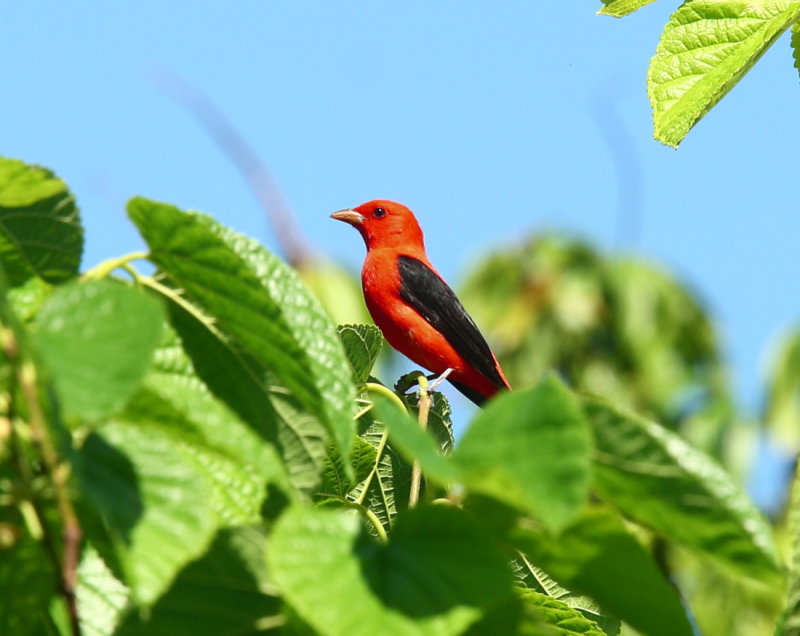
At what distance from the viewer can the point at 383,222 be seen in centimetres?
802

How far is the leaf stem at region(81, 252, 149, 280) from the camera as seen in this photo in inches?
59.7

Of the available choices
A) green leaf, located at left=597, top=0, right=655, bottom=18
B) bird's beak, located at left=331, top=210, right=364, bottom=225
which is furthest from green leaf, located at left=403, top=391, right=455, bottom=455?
bird's beak, located at left=331, top=210, right=364, bottom=225

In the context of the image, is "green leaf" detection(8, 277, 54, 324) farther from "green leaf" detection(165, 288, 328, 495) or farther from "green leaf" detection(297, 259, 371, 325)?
"green leaf" detection(297, 259, 371, 325)

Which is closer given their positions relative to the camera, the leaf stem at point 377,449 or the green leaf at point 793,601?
the green leaf at point 793,601

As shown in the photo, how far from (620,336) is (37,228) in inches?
473

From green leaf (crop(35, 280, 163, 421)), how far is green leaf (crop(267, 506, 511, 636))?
214mm

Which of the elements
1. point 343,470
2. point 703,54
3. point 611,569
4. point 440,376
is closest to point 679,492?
point 611,569

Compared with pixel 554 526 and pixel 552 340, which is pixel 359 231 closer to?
pixel 552 340

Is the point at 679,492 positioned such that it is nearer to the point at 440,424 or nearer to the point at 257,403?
the point at 257,403

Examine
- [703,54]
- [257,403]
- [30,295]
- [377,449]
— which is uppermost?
[703,54]

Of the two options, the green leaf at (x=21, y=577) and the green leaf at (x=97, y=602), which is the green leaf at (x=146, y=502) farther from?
the green leaf at (x=97, y=602)

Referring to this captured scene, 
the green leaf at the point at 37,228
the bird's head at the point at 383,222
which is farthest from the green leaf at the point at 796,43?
the bird's head at the point at 383,222

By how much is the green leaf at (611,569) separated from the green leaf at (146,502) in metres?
0.39

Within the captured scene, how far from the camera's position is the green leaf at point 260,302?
1.45 metres
